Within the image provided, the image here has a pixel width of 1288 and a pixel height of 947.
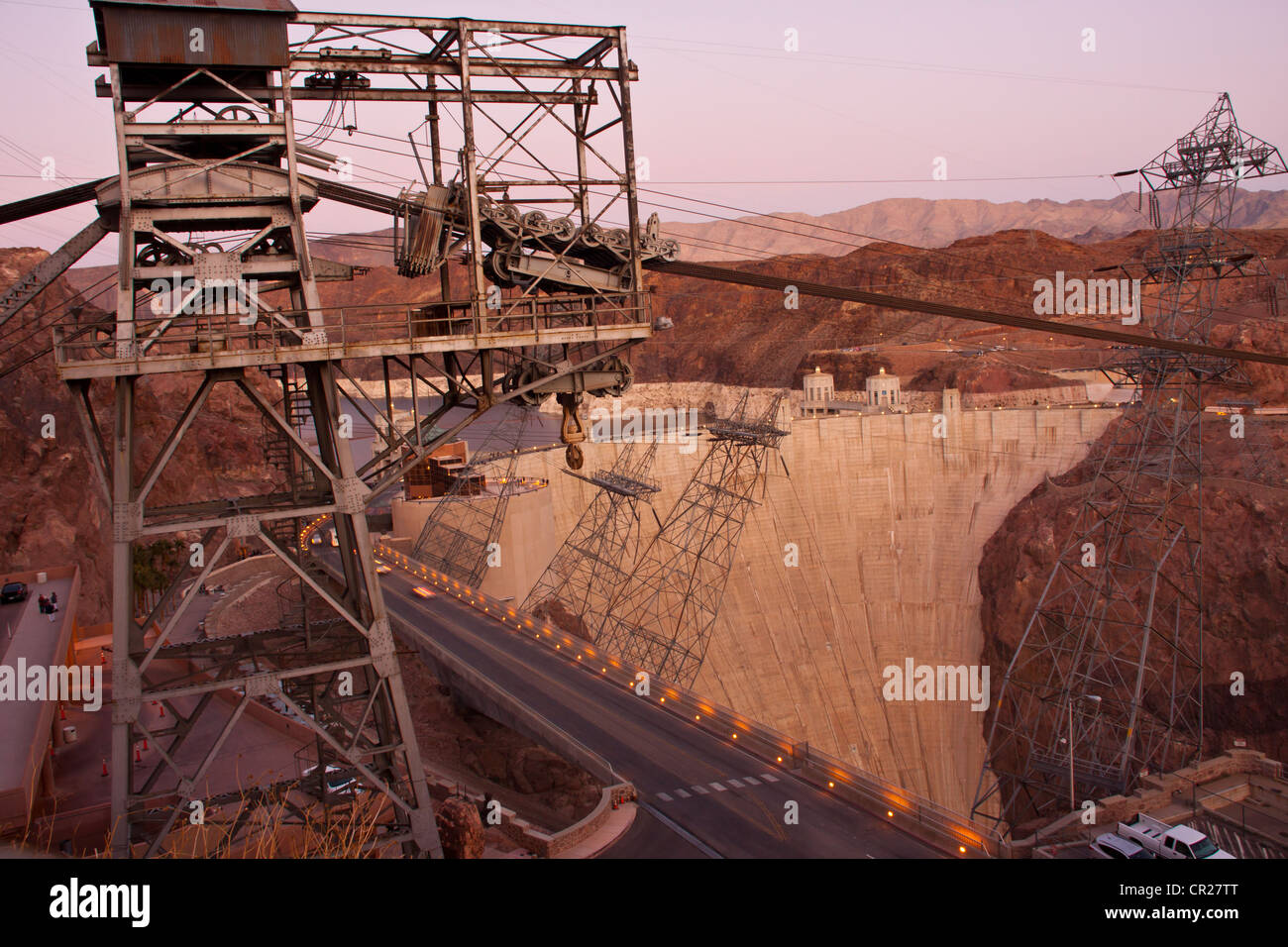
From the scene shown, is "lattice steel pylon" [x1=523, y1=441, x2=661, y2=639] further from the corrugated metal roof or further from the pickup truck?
the corrugated metal roof

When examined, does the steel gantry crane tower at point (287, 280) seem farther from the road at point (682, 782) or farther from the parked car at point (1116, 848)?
the parked car at point (1116, 848)

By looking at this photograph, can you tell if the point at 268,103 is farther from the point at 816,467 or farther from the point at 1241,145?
the point at 816,467

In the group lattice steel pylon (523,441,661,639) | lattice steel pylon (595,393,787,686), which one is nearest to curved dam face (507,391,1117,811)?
lattice steel pylon (523,441,661,639)

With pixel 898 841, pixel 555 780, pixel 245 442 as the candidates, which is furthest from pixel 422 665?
pixel 245 442

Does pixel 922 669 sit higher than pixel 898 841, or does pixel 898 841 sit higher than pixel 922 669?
pixel 898 841

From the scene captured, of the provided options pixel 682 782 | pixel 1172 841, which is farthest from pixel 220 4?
pixel 1172 841


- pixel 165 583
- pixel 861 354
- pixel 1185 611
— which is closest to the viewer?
pixel 165 583

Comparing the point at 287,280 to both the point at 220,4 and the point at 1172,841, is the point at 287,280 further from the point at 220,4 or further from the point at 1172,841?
Result: the point at 1172,841

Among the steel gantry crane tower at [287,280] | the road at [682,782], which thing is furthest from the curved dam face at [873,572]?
the steel gantry crane tower at [287,280]
